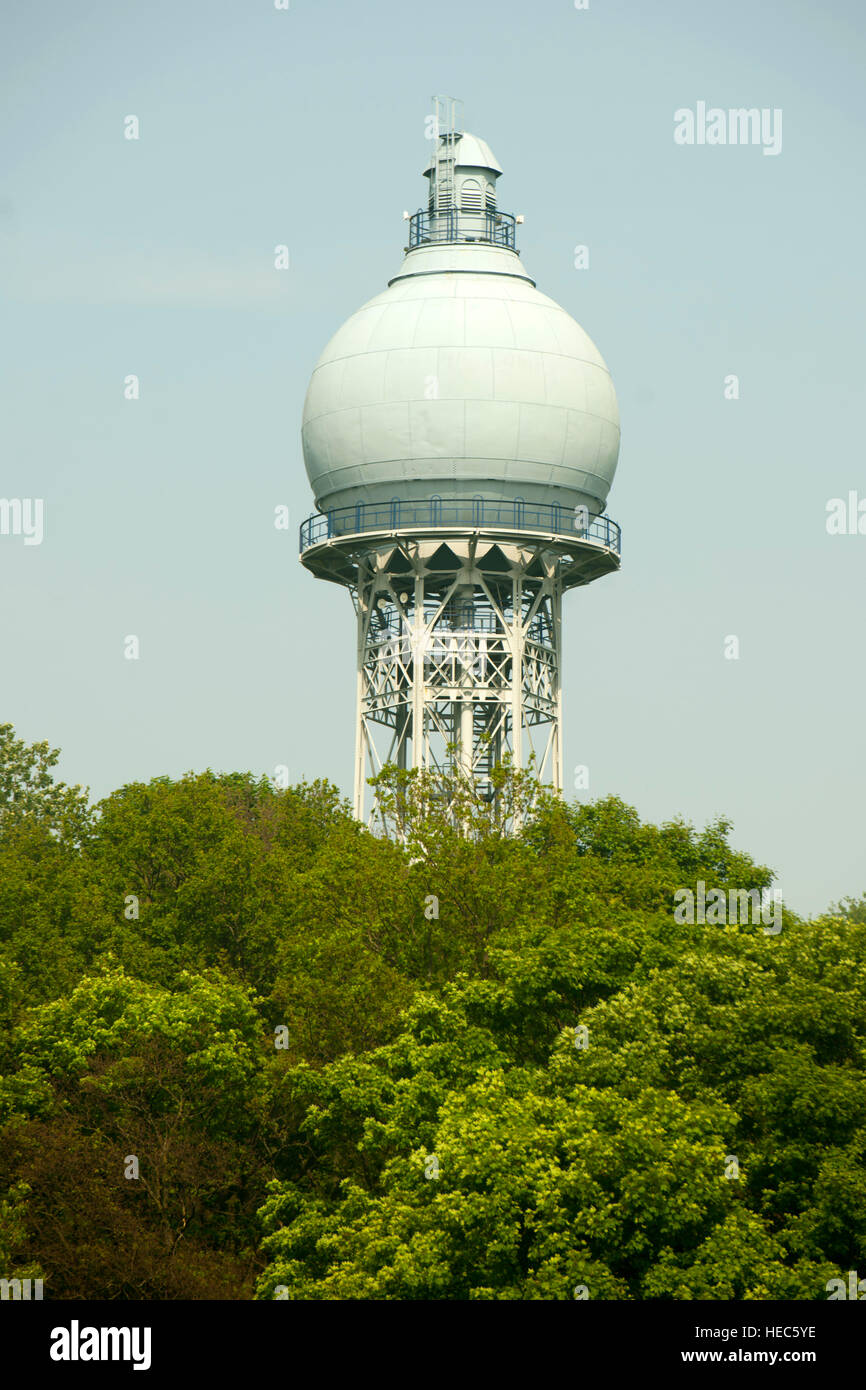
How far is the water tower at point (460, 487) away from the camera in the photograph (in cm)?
6053

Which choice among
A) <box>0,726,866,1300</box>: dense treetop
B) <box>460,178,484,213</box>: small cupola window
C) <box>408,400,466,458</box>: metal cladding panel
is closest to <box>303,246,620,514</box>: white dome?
<box>408,400,466,458</box>: metal cladding panel

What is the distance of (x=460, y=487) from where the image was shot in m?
60.8

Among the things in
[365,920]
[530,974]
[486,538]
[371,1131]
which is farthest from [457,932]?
[486,538]

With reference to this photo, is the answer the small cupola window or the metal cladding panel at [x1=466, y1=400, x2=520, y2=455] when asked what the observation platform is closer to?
the metal cladding panel at [x1=466, y1=400, x2=520, y2=455]

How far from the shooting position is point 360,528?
6144cm

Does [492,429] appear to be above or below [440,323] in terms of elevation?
below

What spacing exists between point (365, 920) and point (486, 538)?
17.8 metres

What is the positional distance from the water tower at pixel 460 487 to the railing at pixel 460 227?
0.11 m

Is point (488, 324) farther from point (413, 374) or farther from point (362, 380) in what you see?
point (362, 380)

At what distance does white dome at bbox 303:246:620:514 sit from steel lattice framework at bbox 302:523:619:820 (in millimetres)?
1402

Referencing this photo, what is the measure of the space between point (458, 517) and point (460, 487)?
86 cm

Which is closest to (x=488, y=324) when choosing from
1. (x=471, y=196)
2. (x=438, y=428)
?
(x=438, y=428)

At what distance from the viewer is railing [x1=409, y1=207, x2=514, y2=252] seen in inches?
2554
